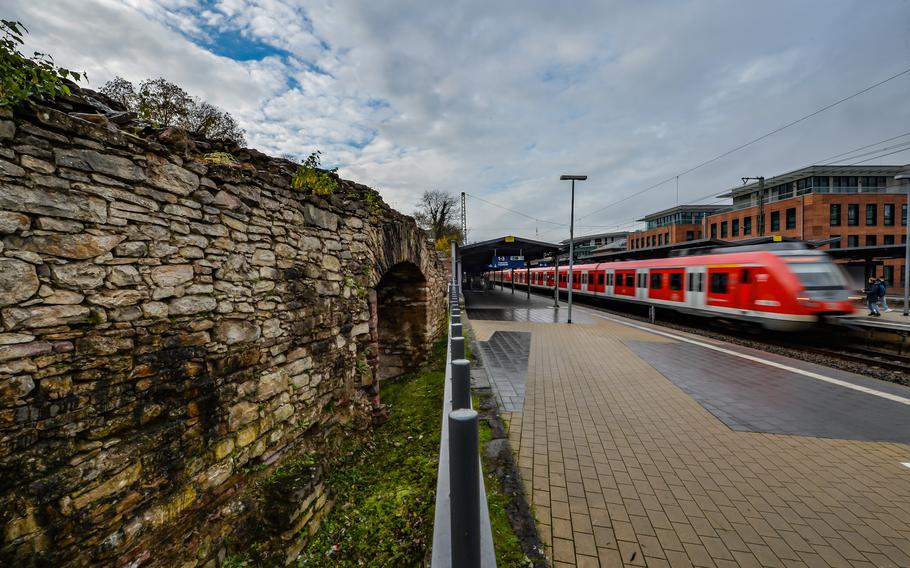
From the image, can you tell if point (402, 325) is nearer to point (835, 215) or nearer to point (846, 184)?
point (835, 215)

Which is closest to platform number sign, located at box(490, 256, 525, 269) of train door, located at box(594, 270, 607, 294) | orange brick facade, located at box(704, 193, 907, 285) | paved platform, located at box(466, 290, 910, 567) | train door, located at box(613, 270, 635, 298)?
train door, located at box(594, 270, 607, 294)

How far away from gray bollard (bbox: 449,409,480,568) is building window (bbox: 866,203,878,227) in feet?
153

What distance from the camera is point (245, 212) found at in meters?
3.45

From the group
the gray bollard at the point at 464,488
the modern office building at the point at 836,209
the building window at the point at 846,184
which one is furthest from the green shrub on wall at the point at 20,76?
the building window at the point at 846,184

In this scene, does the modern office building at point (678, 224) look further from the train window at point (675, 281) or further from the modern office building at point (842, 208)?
the train window at point (675, 281)

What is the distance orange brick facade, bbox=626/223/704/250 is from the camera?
1772 inches

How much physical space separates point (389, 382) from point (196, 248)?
20.1 ft

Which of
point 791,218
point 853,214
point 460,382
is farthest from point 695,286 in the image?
point 853,214

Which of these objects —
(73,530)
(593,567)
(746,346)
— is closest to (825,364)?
(746,346)

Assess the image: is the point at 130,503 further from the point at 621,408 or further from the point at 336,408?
the point at 621,408

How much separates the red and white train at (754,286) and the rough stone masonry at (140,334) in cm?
1145

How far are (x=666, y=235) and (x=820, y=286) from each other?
44.2m

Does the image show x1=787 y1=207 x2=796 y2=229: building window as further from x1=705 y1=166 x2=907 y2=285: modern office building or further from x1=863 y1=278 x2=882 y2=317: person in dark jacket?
x1=863 y1=278 x2=882 y2=317: person in dark jacket

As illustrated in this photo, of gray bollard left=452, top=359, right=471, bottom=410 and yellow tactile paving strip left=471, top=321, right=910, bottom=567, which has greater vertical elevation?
gray bollard left=452, top=359, right=471, bottom=410
